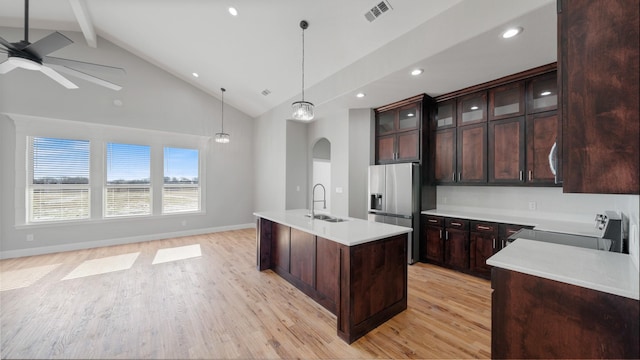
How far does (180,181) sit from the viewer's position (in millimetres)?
5844

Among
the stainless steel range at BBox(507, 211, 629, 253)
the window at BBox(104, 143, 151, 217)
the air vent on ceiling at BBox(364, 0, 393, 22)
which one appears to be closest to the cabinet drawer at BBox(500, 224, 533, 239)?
the stainless steel range at BBox(507, 211, 629, 253)

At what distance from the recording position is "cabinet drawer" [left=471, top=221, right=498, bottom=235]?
3.08 m

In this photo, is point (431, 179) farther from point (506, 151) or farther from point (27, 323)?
point (27, 323)

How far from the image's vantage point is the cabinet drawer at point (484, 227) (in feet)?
10.1

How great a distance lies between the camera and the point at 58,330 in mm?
2150

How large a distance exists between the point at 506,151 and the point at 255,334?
3.77m

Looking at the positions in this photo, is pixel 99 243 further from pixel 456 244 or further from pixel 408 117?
pixel 456 244

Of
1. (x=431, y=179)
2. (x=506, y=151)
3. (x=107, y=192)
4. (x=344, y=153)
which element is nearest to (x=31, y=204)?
(x=107, y=192)

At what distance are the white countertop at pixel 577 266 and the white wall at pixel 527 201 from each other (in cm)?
107

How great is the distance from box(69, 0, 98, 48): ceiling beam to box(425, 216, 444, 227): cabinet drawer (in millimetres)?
6406

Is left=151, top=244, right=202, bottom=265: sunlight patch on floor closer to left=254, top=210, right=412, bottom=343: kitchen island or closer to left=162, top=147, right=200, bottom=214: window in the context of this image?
left=162, top=147, right=200, bottom=214: window

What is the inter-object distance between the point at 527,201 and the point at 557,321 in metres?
2.65

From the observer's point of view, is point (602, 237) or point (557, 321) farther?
point (602, 237)

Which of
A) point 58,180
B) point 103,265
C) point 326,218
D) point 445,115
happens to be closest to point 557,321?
point 326,218
